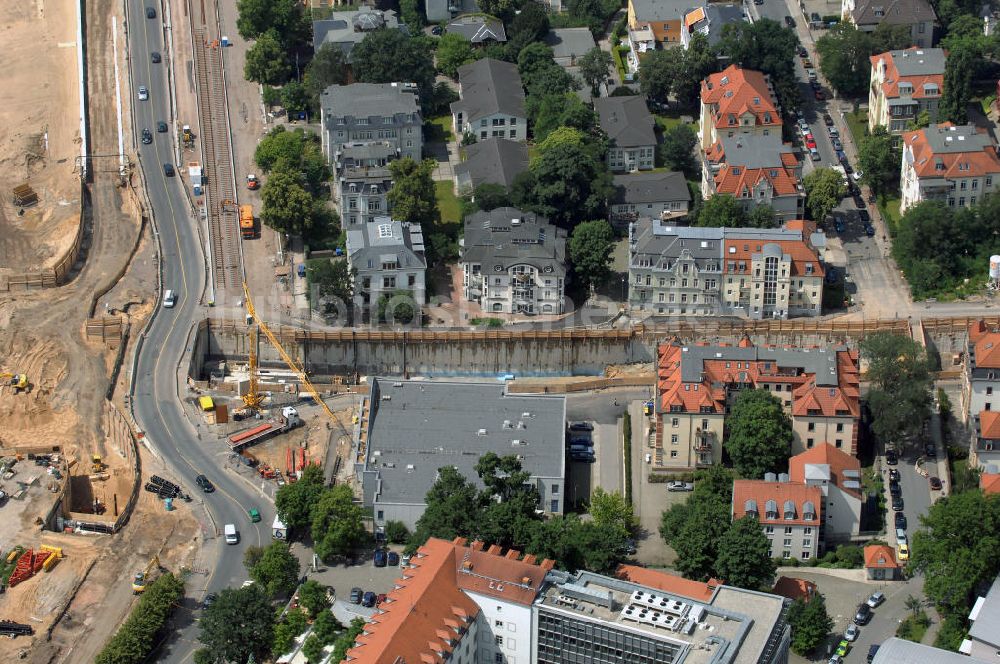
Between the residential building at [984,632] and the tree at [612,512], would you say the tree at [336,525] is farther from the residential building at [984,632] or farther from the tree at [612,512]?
the residential building at [984,632]

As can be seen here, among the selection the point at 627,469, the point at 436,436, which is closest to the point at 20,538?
the point at 436,436

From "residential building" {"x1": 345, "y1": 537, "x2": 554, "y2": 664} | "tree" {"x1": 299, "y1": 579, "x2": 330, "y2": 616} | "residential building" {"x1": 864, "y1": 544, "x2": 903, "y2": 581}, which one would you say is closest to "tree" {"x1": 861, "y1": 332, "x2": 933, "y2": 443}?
"residential building" {"x1": 864, "y1": 544, "x2": 903, "y2": 581}

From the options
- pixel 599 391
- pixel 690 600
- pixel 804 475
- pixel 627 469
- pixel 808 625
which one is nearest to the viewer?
pixel 690 600

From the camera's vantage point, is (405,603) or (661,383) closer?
(405,603)

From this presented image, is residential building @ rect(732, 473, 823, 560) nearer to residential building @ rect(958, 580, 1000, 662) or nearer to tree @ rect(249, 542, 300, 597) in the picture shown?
residential building @ rect(958, 580, 1000, 662)

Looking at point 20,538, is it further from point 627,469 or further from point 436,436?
point 627,469
